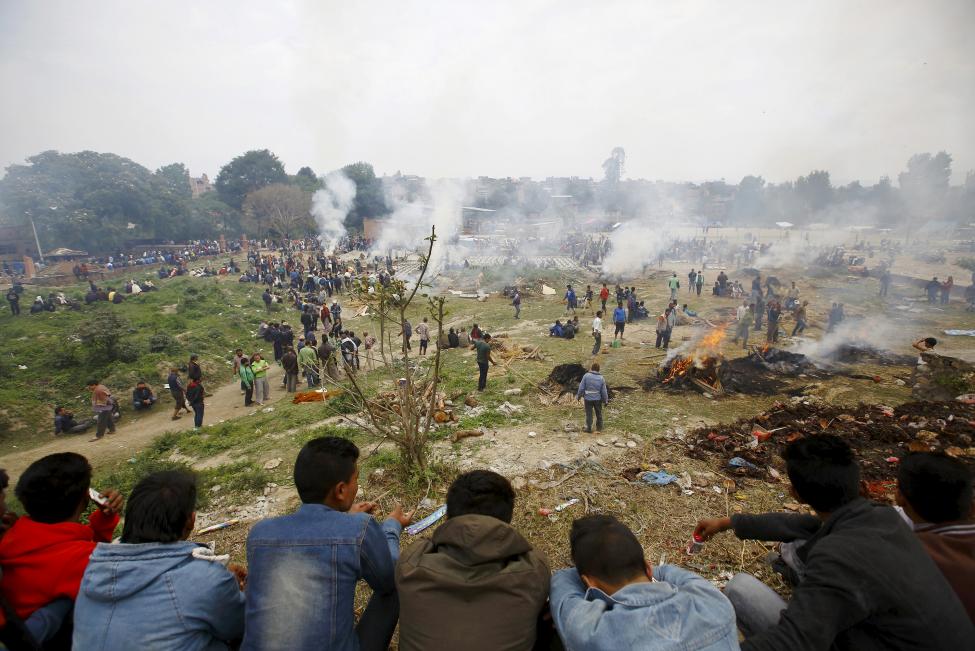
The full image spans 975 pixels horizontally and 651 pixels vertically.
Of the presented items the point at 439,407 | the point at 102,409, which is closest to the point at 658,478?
the point at 439,407

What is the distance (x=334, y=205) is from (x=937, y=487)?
53.0 m

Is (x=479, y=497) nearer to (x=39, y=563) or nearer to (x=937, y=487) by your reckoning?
(x=39, y=563)

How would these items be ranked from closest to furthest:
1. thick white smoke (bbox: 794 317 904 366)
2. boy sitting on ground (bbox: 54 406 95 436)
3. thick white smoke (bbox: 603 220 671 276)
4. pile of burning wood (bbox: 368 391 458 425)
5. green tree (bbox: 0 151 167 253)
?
pile of burning wood (bbox: 368 391 458 425) → boy sitting on ground (bbox: 54 406 95 436) → thick white smoke (bbox: 794 317 904 366) → thick white smoke (bbox: 603 220 671 276) → green tree (bbox: 0 151 167 253)

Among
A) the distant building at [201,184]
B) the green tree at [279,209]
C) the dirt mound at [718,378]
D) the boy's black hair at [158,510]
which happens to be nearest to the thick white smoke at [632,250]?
the dirt mound at [718,378]

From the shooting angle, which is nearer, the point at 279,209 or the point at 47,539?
the point at 47,539

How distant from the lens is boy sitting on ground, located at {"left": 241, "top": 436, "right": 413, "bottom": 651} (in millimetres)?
2016

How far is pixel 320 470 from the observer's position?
2408 mm

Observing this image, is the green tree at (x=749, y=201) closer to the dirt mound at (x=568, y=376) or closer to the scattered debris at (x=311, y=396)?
the dirt mound at (x=568, y=376)

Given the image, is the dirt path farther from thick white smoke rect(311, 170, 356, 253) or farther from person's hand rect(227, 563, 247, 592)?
thick white smoke rect(311, 170, 356, 253)

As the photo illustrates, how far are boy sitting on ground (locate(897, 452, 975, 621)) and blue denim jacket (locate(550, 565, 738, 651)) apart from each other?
1144 millimetres

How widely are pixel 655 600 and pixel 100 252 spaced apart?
4995 cm

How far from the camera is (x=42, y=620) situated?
2.01 metres

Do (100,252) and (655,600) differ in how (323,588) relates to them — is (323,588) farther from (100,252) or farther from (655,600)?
(100,252)

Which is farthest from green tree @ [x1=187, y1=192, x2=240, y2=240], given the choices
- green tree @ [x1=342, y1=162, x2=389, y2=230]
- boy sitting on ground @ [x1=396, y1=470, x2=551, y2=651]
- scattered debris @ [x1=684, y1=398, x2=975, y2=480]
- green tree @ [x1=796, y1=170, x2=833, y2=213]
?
green tree @ [x1=796, y1=170, x2=833, y2=213]
